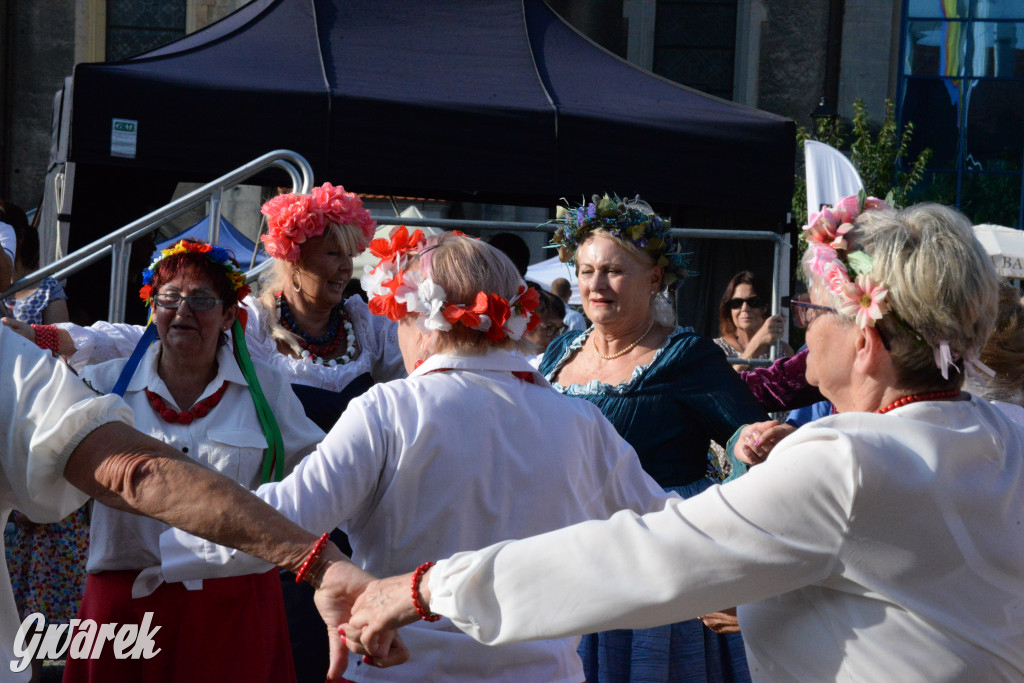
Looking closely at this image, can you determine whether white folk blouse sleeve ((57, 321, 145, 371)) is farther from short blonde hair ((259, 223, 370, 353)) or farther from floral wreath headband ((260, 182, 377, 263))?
floral wreath headband ((260, 182, 377, 263))

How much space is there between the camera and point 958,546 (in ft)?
5.87

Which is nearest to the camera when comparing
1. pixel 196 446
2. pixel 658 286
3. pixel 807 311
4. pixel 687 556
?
pixel 687 556

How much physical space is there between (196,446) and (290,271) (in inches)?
41.4

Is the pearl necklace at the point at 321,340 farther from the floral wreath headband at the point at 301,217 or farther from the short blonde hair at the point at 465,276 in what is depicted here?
the short blonde hair at the point at 465,276

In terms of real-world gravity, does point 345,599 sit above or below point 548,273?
below

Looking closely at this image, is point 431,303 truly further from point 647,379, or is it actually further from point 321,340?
point 321,340

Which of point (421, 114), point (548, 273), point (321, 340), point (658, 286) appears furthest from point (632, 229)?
point (548, 273)

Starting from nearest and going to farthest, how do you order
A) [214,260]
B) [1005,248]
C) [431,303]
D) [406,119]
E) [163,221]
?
[431,303], [214,260], [163,221], [406,119], [1005,248]

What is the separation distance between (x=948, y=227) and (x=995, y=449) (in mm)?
387

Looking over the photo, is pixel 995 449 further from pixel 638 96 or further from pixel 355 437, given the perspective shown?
pixel 638 96

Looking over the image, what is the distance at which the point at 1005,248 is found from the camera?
8.88 m

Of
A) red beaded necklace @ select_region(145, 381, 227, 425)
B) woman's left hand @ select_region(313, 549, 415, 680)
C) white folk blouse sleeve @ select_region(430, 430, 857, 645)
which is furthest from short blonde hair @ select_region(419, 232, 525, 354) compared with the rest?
red beaded necklace @ select_region(145, 381, 227, 425)

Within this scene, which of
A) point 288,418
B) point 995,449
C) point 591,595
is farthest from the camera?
point 288,418

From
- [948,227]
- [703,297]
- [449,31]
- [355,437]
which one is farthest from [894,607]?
[703,297]
